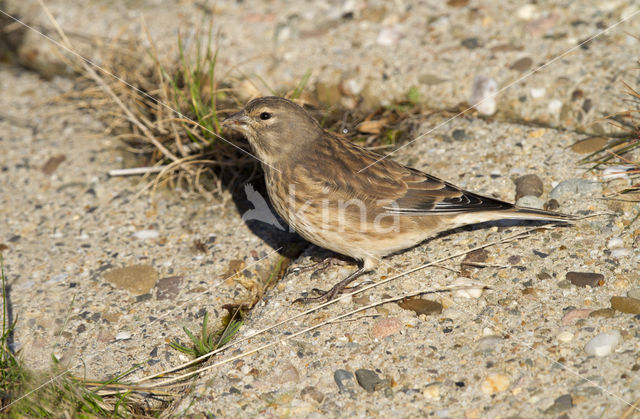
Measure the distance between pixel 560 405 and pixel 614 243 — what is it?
110 centimetres

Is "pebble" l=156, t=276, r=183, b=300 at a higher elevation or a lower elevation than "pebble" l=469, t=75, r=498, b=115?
lower

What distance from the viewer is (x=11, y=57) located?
571cm

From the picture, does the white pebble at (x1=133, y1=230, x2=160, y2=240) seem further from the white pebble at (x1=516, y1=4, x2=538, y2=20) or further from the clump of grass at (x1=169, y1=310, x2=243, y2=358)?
the white pebble at (x1=516, y1=4, x2=538, y2=20)

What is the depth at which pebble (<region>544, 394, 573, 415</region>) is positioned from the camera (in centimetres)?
241

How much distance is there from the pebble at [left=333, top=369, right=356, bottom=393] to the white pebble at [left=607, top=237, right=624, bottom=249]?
1.50m

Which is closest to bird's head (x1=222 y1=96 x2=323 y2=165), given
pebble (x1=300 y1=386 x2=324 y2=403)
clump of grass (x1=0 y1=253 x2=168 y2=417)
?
pebble (x1=300 y1=386 x2=324 y2=403)

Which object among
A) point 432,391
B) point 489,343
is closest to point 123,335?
point 432,391

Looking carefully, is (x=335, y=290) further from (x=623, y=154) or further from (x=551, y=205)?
(x=623, y=154)

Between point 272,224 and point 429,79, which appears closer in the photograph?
point 272,224

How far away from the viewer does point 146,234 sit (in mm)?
3906

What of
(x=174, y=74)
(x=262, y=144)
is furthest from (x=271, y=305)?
(x=174, y=74)

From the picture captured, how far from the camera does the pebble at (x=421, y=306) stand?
3.04 m

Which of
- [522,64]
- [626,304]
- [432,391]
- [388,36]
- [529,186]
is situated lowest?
[432,391]

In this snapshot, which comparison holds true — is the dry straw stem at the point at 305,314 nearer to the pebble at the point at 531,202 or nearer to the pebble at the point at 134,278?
the pebble at the point at 531,202
